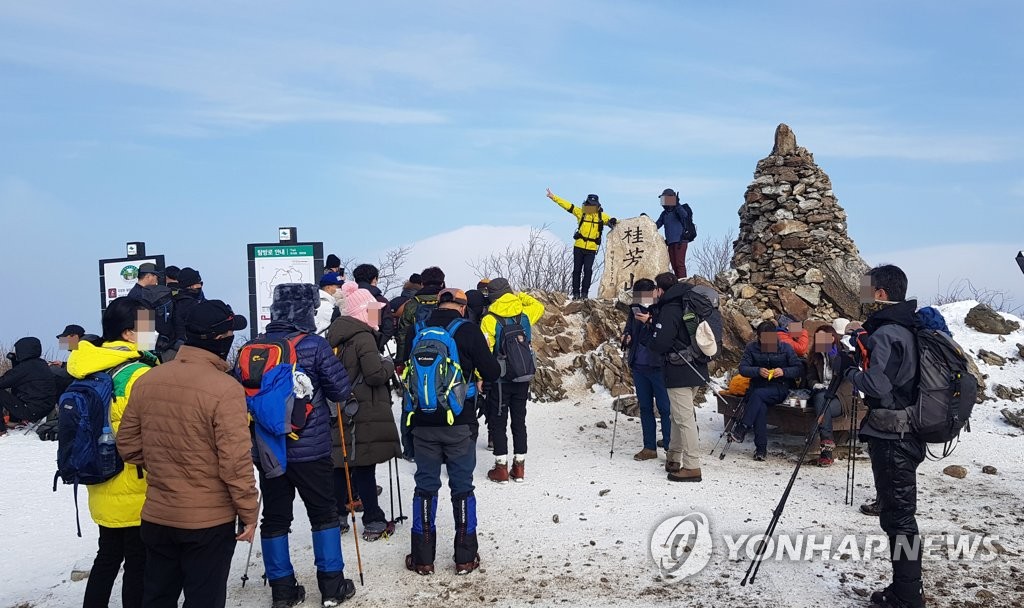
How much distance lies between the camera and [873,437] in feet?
14.5

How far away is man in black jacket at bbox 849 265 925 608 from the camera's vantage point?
4270mm

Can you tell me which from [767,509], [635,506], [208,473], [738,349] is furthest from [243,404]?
[738,349]

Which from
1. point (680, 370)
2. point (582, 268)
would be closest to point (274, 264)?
point (582, 268)

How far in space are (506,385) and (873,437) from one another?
3.90 m

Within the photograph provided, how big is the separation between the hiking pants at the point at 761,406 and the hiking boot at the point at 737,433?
0.11 m

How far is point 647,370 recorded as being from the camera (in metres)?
7.82

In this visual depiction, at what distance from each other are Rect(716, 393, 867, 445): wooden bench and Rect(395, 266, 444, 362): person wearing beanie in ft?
13.1

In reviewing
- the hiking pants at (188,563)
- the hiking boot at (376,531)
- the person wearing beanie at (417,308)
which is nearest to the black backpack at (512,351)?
the person wearing beanie at (417,308)

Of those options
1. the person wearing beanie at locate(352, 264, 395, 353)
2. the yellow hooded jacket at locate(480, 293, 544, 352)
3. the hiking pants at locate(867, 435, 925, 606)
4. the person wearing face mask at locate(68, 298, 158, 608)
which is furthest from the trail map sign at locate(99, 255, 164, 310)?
the hiking pants at locate(867, 435, 925, 606)

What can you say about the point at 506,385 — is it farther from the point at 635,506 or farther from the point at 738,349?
the point at 738,349

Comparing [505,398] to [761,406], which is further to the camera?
[761,406]

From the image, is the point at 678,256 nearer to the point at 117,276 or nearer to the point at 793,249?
the point at 793,249

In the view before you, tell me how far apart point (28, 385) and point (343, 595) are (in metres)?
7.78
